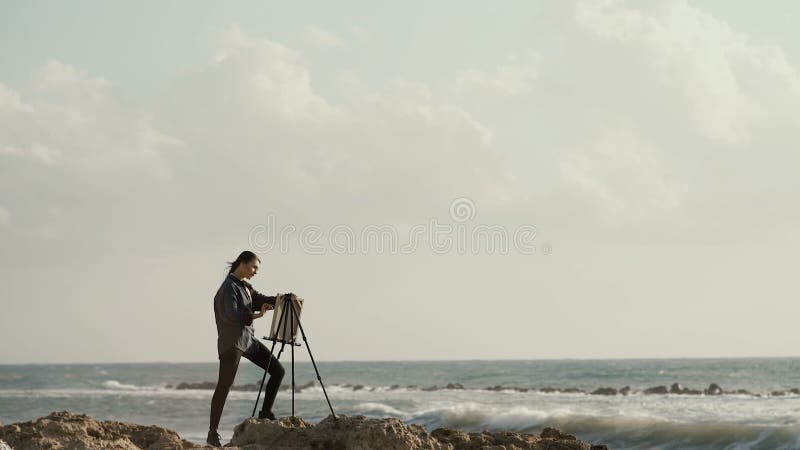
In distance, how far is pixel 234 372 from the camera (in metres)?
6.21

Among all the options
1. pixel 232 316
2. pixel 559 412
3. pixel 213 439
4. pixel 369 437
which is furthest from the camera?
pixel 559 412

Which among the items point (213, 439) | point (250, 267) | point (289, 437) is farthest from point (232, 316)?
point (289, 437)

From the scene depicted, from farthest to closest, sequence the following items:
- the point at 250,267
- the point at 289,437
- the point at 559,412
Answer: the point at 559,412
the point at 250,267
the point at 289,437

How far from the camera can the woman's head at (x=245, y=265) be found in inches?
248

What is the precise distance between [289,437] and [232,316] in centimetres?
106

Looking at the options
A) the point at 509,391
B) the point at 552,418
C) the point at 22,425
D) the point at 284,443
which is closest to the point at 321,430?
the point at 284,443

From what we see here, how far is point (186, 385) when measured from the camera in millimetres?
46656

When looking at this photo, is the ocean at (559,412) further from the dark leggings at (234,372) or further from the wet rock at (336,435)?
the wet rock at (336,435)

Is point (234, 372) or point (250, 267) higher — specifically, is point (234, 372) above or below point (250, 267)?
below

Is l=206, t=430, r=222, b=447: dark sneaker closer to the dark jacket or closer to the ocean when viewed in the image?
the dark jacket

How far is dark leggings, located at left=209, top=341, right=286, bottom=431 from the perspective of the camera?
6.20m

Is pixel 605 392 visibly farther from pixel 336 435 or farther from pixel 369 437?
pixel 369 437

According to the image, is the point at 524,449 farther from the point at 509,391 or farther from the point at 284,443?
the point at 509,391

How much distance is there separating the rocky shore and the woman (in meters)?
0.45
